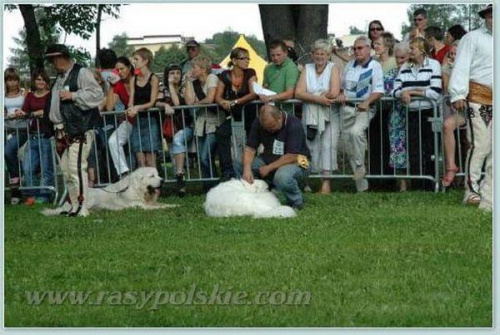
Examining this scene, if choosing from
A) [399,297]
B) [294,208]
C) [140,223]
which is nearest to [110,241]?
[140,223]

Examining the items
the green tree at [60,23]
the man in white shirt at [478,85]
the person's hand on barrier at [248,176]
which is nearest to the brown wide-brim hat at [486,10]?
the man in white shirt at [478,85]

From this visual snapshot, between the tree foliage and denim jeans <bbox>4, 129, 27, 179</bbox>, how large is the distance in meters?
5.41

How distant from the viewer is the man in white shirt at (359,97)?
13492 millimetres

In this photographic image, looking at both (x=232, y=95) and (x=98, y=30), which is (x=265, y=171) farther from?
(x=98, y=30)

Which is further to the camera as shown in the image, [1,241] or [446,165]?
[446,165]

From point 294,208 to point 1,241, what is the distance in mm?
3891

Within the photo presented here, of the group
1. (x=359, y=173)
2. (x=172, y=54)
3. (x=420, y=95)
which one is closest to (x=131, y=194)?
(x=359, y=173)

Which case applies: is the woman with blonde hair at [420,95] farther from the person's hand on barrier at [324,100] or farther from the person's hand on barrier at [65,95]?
the person's hand on barrier at [65,95]

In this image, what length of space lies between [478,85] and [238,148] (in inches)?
142

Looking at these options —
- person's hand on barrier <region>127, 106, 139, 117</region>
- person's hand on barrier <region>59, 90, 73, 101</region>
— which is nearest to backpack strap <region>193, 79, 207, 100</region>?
person's hand on barrier <region>127, 106, 139, 117</region>

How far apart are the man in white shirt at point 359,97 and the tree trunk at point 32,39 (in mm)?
5580

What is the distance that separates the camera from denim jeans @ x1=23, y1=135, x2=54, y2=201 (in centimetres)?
1423

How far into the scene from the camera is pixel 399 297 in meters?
7.82

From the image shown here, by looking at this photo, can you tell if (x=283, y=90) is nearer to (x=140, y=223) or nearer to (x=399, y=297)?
(x=140, y=223)
